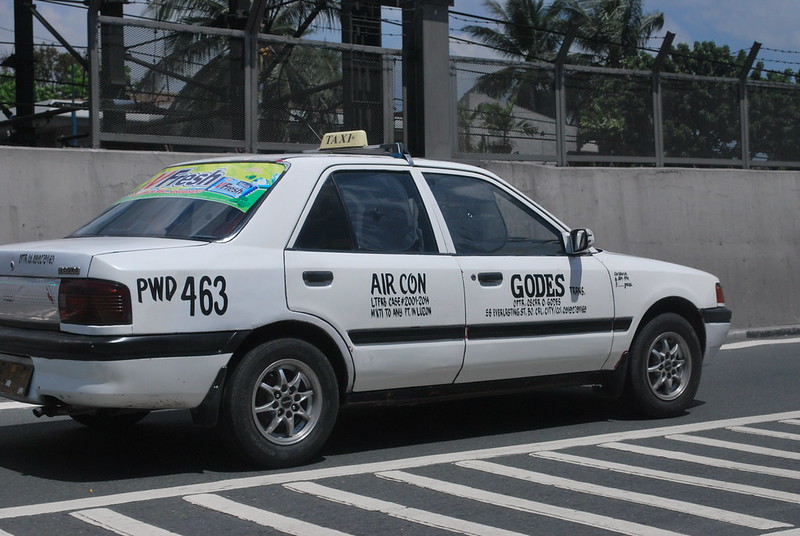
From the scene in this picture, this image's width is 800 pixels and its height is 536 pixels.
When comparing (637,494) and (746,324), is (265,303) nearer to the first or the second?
(637,494)

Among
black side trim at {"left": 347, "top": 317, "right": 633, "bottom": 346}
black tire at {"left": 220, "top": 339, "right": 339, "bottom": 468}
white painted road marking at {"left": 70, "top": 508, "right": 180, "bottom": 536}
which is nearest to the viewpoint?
white painted road marking at {"left": 70, "top": 508, "right": 180, "bottom": 536}

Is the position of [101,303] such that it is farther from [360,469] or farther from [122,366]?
[360,469]

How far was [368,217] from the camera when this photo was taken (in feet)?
20.6

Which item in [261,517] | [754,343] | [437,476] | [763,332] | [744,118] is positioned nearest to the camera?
[261,517]

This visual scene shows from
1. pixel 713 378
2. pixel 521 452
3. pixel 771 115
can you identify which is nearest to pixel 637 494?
pixel 521 452

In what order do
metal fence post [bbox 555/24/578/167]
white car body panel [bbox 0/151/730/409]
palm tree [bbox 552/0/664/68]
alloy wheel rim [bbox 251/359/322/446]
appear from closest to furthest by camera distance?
white car body panel [bbox 0/151/730/409] → alloy wheel rim [bbox 251/359/322/446] → metal fence post [bbox 555/24/578/167] → palm tree [bbox 552/0/664/68]

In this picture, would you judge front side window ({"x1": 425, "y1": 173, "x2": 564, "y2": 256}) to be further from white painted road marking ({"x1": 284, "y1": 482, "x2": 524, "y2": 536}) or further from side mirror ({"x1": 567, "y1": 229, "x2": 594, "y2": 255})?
white painted road marking ({"x1": 284, "y1": 482, "x2": 524, "y2": 536})

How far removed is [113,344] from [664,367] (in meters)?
4.03

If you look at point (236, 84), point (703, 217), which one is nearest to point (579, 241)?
point (236, 84)

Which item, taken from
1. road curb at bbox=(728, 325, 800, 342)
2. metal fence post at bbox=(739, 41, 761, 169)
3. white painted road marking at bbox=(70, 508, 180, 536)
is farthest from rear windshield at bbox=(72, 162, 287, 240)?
metal fence post at bbox=(739, 41, 761, 169)

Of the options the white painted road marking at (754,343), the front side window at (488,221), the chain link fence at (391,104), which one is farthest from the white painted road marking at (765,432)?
the chain link fence at (391,104)

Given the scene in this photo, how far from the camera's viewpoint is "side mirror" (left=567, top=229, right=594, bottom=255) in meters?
7.00

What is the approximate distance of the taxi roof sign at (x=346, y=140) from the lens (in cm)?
695

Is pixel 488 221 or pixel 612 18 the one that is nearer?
pixel 488 221
